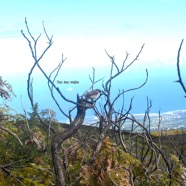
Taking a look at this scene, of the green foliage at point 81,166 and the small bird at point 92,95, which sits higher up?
the small bird at point 92,95

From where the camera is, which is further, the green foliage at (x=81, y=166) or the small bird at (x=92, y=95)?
the small bird at (x=92, y=95)

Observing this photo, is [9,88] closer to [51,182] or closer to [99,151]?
[51,182]

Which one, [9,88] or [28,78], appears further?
[9,88]

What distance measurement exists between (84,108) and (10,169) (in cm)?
208

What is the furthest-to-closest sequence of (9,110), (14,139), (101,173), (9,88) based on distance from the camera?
1. (9,110)
2. (9,88)
3. (14,139)
4. (101,173)

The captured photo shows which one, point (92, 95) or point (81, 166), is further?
point (92, 95)

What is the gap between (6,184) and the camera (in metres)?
6.53

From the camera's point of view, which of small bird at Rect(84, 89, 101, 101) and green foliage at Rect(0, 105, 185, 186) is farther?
small bird at Rect(84, 89, 101, 101)

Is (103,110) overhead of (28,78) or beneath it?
Answer: beneath

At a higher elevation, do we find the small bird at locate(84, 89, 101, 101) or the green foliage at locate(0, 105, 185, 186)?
the small bird at locate(84, 89, 101, 101)

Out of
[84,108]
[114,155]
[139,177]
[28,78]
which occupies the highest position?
[28,78]

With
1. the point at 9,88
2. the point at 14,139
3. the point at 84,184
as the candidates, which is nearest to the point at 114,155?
the point at 84,184

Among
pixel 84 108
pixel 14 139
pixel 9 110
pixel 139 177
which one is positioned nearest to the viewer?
pixel 84 108

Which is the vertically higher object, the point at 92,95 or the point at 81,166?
the point at 92,95
